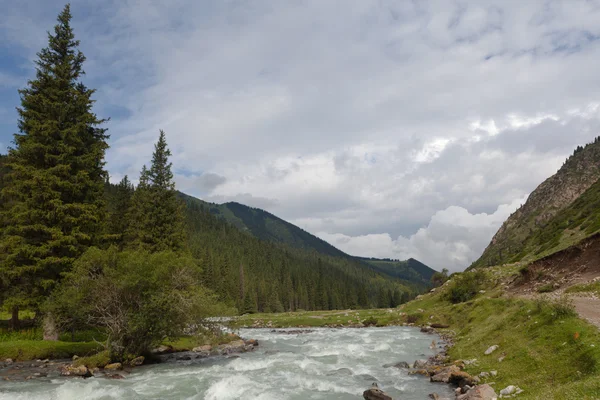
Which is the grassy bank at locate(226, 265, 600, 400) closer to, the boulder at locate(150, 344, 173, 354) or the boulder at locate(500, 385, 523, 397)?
the boulder at locate(500, 385, 523, 397)

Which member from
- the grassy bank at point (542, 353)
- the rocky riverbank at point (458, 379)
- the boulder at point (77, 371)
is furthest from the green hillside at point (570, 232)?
the boulder at point (77, 371)

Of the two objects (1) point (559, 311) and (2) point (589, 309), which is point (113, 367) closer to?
(1) point (559, 311)

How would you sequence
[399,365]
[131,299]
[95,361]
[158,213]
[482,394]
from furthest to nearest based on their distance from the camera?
[158,213], [399,365], [131,299], [95,361], [482,394]

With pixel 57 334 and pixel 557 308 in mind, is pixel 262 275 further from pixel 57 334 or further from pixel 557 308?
pixel 557 308

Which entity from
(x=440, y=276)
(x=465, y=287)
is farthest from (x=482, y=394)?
(x=440, y=276)

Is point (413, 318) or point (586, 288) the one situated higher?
point (586, 288)

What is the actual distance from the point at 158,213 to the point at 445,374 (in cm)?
3787

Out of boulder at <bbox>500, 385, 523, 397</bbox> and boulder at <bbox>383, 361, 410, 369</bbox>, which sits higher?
boulder at <bbox>500, 385, 523, 397</bbox>

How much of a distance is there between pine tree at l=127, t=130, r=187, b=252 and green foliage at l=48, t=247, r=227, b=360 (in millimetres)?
16182

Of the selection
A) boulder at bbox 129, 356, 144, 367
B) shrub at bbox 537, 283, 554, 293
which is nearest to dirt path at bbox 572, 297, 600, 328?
shrub at bbox 537, 283, 554, 293

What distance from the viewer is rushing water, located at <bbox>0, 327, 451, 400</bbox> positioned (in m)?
19.7

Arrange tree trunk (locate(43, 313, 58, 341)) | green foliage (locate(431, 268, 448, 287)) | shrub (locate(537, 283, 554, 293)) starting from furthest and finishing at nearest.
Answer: green foliage (locate(431, 268, 448, 287)) < shrub (locate(537, 283, 554, 293)) < tree trunk (locate(43, 313, 58, 341))

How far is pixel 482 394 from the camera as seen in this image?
15.3 meters

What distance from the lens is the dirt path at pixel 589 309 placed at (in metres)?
19.6
